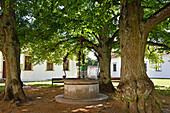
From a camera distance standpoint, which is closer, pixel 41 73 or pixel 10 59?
pixel 10 59

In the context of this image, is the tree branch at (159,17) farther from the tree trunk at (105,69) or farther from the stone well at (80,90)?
the tree trunk at (105,69)

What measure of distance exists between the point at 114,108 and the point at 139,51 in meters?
2.16

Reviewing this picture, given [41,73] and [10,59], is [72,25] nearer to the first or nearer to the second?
[10,59]

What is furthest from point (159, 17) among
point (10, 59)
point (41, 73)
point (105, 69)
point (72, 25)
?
point (41, 73)

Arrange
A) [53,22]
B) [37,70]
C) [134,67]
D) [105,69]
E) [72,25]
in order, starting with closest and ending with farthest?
1. [134,67]
2. [72,25]
3. [53,22]
4. [105,69]
5. [37,70]

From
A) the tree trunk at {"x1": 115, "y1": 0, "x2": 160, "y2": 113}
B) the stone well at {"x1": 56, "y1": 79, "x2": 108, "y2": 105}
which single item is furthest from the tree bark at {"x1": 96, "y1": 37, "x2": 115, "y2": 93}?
the tree trunk at {"x1": 115, "y1": 0, "x2": 160, "y2": 113}

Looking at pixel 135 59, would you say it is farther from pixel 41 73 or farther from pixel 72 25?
pixel 41 73

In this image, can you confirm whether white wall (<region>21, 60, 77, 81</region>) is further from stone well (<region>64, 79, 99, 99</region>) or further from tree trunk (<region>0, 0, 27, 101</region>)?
stone well (<region>64, 79, 99, 99</region>)

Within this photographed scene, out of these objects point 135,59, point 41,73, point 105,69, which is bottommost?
point 41,73

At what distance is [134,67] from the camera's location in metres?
5.15

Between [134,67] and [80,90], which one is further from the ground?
[134,67]

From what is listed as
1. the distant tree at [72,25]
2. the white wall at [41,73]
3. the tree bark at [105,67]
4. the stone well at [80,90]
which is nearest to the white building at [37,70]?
the white wall at [41,73]

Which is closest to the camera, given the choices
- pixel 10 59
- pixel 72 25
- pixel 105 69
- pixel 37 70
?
pixel 10 59

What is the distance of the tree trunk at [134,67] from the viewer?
16.3 feet
